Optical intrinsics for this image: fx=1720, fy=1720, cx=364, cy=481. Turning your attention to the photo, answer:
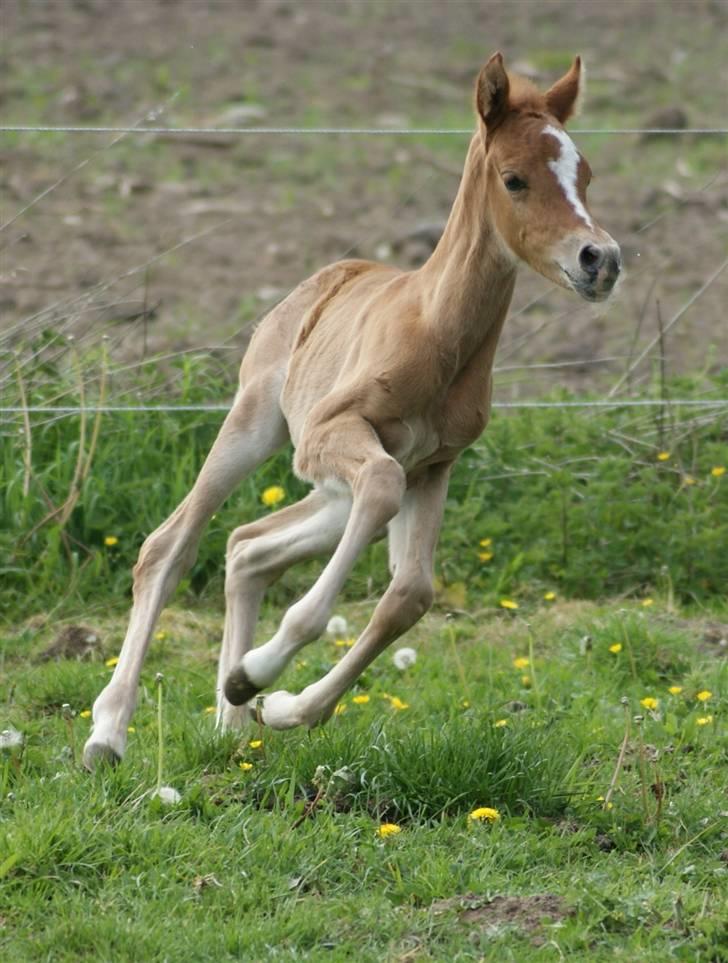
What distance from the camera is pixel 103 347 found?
7125mm

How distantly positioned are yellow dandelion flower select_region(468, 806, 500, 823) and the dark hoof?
67cm

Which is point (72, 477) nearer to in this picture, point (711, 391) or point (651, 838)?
point (711, 391)

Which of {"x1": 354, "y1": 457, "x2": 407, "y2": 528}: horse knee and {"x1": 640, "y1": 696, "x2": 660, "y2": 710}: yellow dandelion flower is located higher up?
{"x1": 354, "y1": 457, "x2": 407, "y2": 528}: horse knee

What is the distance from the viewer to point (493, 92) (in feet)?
15.9

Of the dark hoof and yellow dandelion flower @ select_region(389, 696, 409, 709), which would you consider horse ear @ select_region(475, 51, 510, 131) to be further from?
yellow dandelion flower @ select_region(389, 696, 409, 709)

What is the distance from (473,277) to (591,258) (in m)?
0.59

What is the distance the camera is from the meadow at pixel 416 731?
13.4 feet

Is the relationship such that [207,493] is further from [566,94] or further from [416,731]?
[566,94]

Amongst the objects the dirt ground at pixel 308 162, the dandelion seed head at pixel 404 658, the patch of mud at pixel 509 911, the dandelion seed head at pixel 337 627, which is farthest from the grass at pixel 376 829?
the dirt ground at pixel 308 162

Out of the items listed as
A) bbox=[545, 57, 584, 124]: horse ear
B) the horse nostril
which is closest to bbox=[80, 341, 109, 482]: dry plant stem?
bbox=[545, 57, 584, 124]: horse ear

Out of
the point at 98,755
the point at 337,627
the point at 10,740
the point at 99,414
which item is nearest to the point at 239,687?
the point at 98,755

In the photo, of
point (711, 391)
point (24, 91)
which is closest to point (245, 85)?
point (24, 91)

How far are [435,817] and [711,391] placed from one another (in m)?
3.67

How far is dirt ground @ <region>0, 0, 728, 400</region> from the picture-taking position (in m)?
9.27
